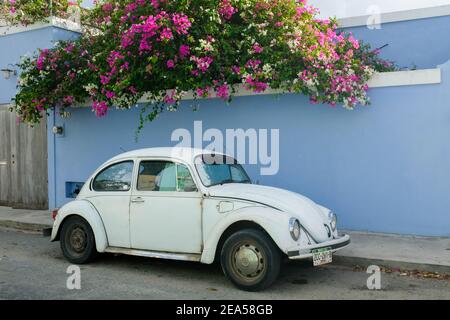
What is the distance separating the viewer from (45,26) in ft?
38.7

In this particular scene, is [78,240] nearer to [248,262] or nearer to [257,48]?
[248,262]

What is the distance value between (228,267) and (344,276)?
5.58ft

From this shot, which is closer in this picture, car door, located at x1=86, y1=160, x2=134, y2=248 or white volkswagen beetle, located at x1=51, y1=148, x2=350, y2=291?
white volkswagen beetle, located at x1=51, y1=148, x2=350, y2=291

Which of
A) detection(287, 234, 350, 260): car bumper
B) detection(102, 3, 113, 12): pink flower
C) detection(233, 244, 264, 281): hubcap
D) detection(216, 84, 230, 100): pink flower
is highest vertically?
detection(102, 3, 113, 12): pink flower

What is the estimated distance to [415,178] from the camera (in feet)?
27.2

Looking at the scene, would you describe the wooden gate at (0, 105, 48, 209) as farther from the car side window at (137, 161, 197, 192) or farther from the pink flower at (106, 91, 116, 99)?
the car side window at (137, 161, 197, 192)

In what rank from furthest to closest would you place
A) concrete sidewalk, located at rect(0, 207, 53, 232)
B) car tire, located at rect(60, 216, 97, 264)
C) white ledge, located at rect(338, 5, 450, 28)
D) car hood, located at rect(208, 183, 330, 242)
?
white ledge, located at rect(338, 5, 450, 28) → concrete sidewalk, located at rect(0, 207, 53, 232) → car tire, located at rect(60, 216, 97, 264) → car hood, located at rect(208, 183, 330, 242)

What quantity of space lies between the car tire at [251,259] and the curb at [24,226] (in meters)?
5.39

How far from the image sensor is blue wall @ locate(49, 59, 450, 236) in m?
8.16

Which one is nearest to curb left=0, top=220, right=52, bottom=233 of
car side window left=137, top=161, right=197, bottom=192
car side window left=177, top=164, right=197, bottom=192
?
car side window left=137, top=161, right=197, bottom=192

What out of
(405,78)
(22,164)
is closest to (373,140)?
(405,78)

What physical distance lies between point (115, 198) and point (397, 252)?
13.7 feet
